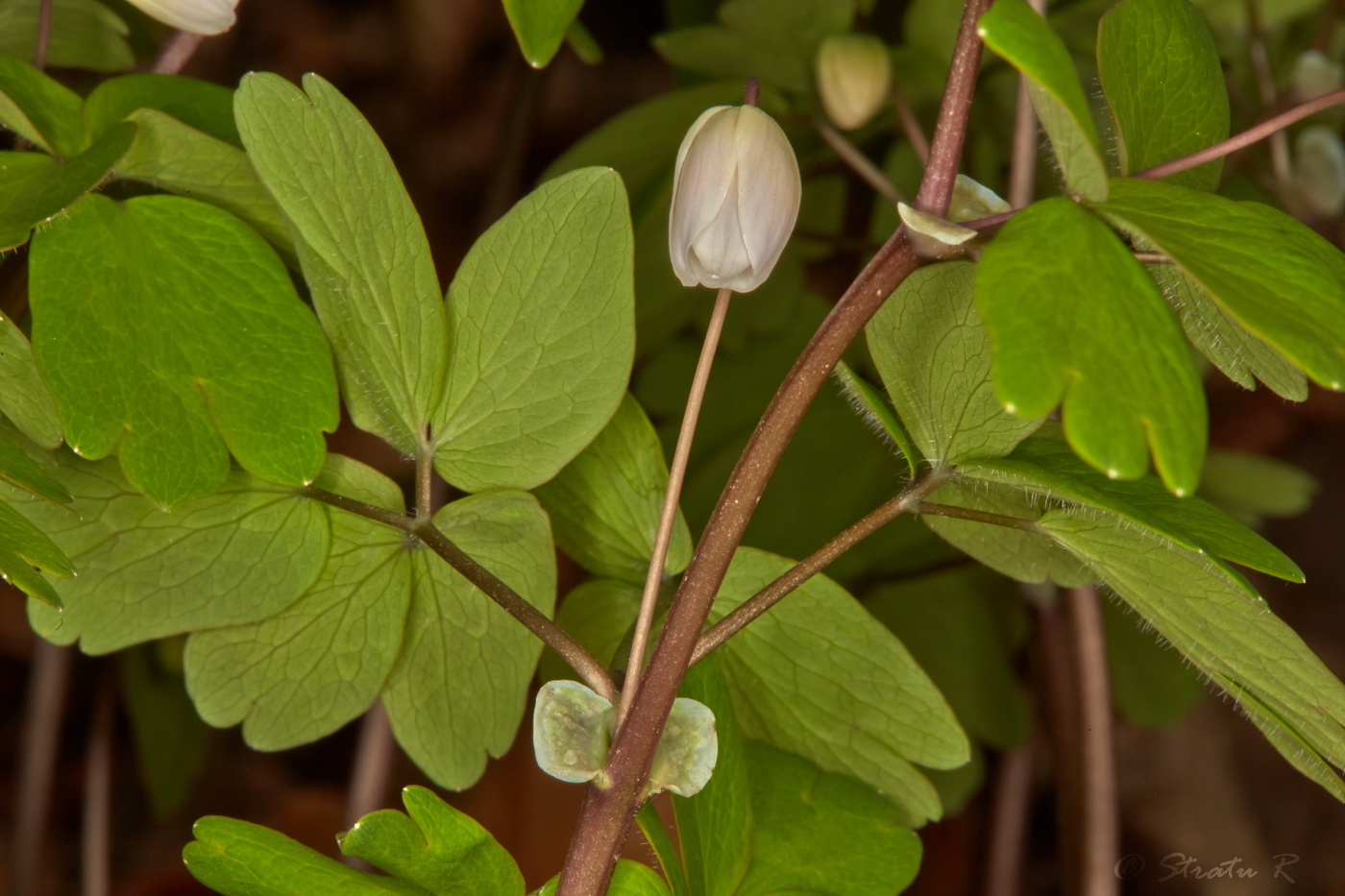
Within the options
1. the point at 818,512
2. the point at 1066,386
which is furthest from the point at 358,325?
the point at 818,512

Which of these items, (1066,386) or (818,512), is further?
(818,512)

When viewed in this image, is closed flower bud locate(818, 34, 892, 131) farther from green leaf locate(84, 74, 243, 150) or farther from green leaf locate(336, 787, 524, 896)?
green leaf locate(336, 787, 524, 896)

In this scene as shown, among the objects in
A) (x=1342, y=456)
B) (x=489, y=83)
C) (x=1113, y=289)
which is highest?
(x=489, y=83)

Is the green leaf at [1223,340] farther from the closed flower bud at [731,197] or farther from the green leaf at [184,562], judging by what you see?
the green leaf at [184,562]

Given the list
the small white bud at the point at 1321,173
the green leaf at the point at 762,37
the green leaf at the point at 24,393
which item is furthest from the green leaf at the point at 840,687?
the small white bud at the point at 1321,173

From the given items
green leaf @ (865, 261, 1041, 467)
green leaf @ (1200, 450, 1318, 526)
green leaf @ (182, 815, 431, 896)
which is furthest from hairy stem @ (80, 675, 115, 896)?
green leaf @ (1200, 450, 1318, 526)

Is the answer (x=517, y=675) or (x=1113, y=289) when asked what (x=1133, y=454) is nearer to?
(x=1113, y=289)

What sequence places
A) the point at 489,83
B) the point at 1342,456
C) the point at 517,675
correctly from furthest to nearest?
1. the point at 489,83
2. the point at 1342,456
3. the point at 517,675

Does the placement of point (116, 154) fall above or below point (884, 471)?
below
